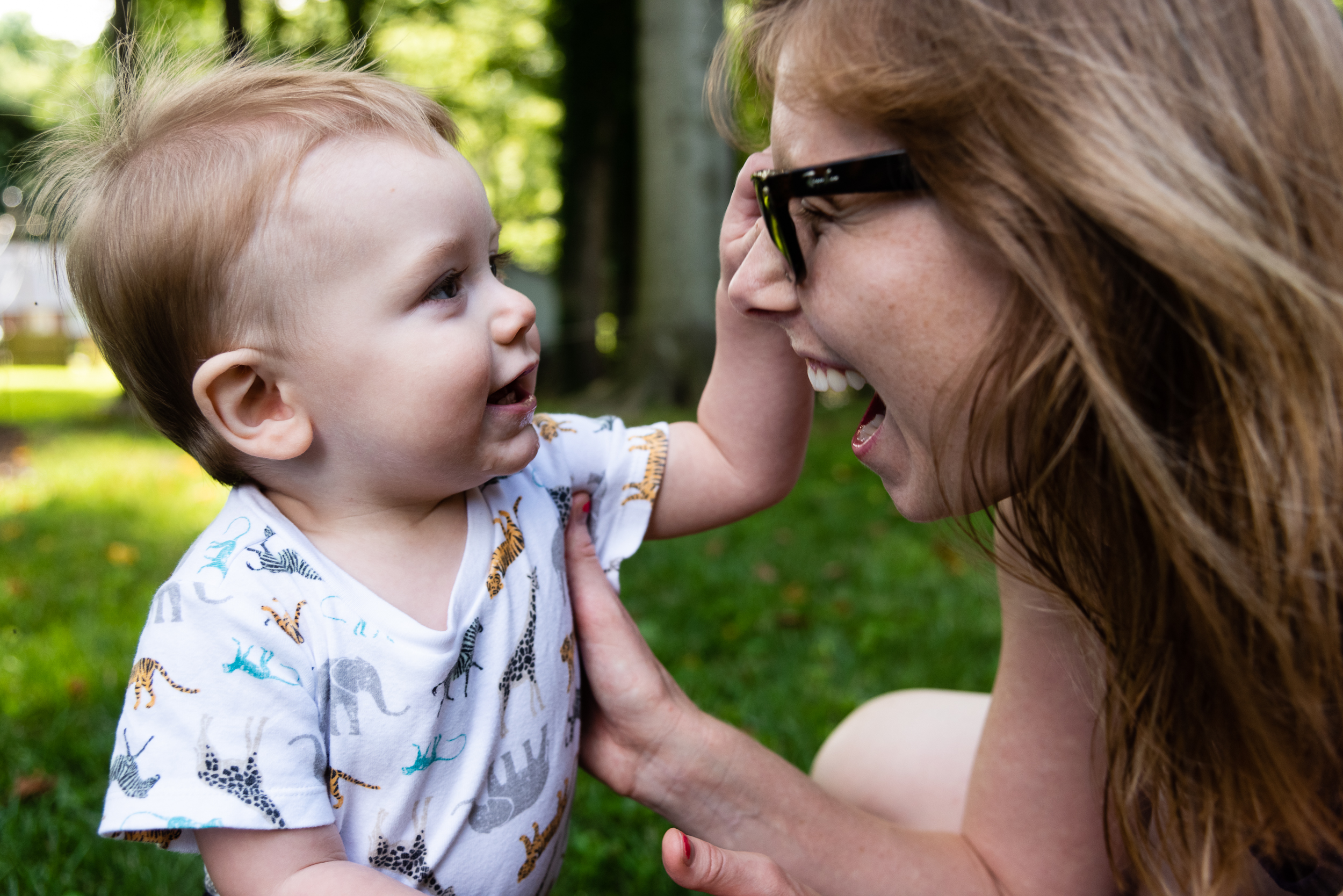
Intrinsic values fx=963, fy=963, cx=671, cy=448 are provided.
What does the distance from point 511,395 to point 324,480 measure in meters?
0.31

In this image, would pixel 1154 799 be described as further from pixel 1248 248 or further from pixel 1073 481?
pixel 1248 248

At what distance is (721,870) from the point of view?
4.55 ft

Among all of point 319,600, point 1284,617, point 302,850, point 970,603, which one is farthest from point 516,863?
point 970,603

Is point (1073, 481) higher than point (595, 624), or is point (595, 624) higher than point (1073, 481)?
point (1073, 481)

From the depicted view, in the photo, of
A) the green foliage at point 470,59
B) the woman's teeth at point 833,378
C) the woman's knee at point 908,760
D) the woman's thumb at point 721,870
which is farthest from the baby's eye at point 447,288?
the green foliage at point 470,59

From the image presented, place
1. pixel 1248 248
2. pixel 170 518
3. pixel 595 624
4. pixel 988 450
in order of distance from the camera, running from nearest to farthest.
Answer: pixel 1248 248
pixel 988 450
pixel 595 624
pixel 170 518

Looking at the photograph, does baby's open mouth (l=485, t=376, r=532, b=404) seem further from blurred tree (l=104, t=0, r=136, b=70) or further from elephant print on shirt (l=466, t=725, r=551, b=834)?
blurred tree (l=104, t=0, r=136, b=70)

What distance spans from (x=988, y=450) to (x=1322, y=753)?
56cm

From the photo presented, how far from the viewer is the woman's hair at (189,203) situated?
1342mm

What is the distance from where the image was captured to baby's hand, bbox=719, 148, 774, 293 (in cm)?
165

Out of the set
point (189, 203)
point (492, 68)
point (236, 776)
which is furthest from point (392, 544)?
point (492, 68)

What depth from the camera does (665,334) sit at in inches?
373

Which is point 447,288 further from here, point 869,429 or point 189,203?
point 869,429

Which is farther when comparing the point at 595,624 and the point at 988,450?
the point at 595,624
